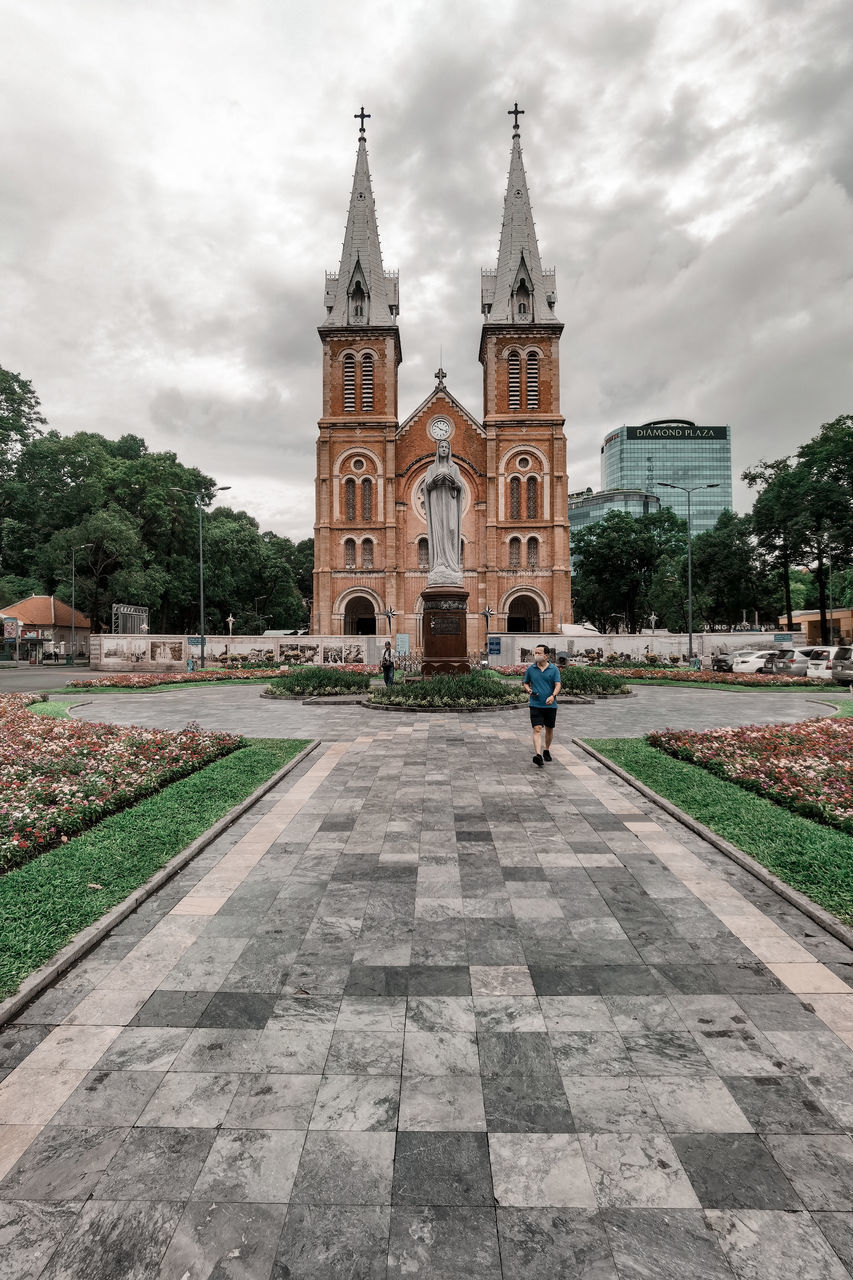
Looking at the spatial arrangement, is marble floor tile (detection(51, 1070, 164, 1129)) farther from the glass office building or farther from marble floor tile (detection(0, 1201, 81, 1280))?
the glass office building

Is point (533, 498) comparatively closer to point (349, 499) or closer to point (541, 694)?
point (349, 499)

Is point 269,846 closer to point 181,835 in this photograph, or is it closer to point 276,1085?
point 181,835

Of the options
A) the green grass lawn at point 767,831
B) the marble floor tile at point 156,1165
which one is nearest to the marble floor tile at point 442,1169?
the marble floor tile at point 156,1165

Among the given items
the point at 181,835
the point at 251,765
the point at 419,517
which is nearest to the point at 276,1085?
the point at 181,835

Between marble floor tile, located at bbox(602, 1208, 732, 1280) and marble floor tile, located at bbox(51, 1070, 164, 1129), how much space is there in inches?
74.4

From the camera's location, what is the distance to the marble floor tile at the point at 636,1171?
212cm

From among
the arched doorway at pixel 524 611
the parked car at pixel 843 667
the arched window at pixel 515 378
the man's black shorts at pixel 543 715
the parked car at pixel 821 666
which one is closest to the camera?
the man's black shorts at pixel 543 715

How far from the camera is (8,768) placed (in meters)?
7.38

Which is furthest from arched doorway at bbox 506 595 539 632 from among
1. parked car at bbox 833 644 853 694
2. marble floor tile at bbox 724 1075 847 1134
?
marble floor tile at bbox 724 1075 847 1134

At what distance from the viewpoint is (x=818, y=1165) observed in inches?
89.1

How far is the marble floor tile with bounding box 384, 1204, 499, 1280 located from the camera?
1.88 meters

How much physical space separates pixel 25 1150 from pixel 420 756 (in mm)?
7105

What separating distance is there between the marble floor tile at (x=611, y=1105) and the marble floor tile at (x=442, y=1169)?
0.44 metres

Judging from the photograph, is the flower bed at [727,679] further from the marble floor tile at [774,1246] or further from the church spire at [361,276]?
the church spire at [361,276]
